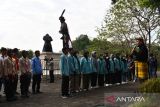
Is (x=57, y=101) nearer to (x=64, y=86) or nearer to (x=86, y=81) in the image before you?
(x=64, y=86)

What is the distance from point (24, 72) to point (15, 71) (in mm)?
657

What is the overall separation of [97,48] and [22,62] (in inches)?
1436

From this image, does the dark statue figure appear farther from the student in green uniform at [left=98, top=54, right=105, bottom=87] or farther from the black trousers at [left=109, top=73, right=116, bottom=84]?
the student in green uniform at [left=98, top=54, right=105, bottom=87]

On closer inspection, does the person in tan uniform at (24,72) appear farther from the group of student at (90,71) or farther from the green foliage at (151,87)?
the green foliage at (151,87)

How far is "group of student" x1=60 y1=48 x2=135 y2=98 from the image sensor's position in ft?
61.2

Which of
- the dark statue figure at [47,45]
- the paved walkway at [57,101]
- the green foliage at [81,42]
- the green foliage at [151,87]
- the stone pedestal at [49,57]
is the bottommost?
the paved walkway at [57,101]

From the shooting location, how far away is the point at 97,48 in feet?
180

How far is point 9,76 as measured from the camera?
58.0 feet

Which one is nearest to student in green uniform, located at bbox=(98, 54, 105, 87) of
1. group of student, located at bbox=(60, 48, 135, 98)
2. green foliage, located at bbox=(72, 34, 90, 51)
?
group of student, located at bbox=(60, 48, 135, 98)

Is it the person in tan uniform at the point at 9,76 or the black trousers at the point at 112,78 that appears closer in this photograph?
the person in tan uniform at the point at 9,76

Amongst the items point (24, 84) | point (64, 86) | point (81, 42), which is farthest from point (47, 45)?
point (81, 42)

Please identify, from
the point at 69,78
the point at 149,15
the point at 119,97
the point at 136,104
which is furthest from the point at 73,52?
the point at 149,15

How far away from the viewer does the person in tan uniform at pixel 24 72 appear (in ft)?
61.2

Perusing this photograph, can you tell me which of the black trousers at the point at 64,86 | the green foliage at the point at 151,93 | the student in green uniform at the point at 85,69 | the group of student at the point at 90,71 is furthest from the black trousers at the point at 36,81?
the green foliage at the point at 151,93
